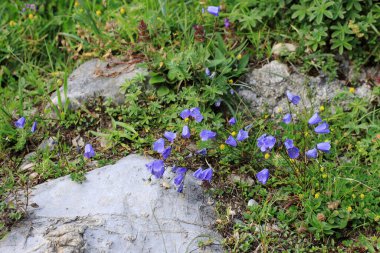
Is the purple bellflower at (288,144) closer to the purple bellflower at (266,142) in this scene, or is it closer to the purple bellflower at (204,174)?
the purple bellflower at (266,142)

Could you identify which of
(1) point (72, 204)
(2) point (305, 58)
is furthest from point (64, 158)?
(2) point (305, 58)

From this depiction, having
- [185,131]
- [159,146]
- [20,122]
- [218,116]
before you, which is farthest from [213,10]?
[20,122]

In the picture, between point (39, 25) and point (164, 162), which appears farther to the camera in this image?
point (39, 25)

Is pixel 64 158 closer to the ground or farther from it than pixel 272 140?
closer to the ground

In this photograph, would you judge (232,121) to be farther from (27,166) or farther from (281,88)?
(27,166)

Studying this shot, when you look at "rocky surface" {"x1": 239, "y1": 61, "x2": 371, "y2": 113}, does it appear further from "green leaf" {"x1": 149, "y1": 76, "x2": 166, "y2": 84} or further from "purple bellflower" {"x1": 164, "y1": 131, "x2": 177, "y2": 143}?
"purple bellflower" {"x1": 164, "y1": 131, "x2": 177, "y2": 143}

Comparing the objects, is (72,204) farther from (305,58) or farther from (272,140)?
(305,58)
